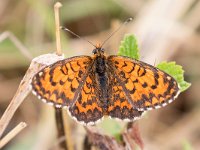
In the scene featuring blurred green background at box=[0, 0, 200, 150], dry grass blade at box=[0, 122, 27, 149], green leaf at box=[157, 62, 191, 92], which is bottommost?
dry grass blade at box=[0, 122, 27, 149]

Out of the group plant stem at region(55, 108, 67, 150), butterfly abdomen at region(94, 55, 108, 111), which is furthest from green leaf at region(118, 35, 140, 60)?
plant stem at region(55, 108, 67, 150)

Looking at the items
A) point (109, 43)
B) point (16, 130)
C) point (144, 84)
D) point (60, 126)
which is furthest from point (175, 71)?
point (109, 43)

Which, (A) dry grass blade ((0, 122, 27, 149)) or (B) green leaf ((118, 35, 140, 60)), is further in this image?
(B) green leaf ((118, 35, 140, 60))

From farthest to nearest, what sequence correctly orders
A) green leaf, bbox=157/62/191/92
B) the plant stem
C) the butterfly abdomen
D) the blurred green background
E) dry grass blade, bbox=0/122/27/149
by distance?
the blurred green background
the plant stem
the butterfly abdomen
green leaf, bbox=157/62/191/92
dry grass blade, bbox=0/122/27/149

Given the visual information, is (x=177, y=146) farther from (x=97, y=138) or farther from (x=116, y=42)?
Answer: (x=97, y=138)

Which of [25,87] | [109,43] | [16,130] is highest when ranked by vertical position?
[109,43]

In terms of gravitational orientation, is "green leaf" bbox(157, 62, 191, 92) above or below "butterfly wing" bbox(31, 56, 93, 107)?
below

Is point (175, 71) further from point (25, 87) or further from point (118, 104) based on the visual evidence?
point (25, 87)

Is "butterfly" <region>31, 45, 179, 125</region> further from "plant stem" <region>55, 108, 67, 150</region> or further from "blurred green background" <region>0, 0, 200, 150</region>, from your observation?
"blurred green background" <region>0, 0, 200, 150</region>
